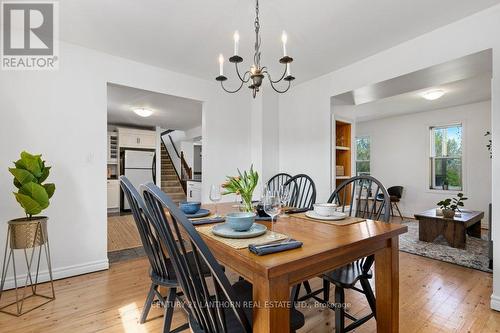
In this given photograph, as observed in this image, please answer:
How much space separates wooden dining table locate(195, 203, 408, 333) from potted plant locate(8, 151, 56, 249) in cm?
166

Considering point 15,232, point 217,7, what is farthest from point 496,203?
point 15,232

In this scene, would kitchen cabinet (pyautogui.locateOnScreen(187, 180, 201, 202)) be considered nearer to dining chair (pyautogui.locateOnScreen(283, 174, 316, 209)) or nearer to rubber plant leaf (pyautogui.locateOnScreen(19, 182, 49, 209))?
dining chair (pyautogui.locateOnScreen(283, 174, 316, 209))

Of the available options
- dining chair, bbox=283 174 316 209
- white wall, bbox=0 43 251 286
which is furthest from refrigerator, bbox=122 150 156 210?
dining chair, bbox=283 174 316 209

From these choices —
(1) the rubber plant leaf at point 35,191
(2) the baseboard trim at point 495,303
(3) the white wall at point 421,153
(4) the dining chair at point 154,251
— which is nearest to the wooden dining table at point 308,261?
(4) the dining chair at point 154,251

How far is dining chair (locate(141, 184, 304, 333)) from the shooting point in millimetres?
798

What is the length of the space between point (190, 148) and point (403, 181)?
638 centimetres

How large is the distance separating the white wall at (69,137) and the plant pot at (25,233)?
453 millimetres

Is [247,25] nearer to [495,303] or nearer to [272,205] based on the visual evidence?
[272,205]

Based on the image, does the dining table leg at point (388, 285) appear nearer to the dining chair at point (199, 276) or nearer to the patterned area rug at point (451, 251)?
the dining chair at point (199, 276)

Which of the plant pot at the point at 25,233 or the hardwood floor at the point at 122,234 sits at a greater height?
the plant pot at the point at 25,233

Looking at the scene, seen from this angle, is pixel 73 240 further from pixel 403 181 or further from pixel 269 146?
pixel 403 181

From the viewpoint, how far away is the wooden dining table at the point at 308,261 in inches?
32.8

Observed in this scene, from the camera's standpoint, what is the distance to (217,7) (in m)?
1.95

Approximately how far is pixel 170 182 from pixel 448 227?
6916 mm
